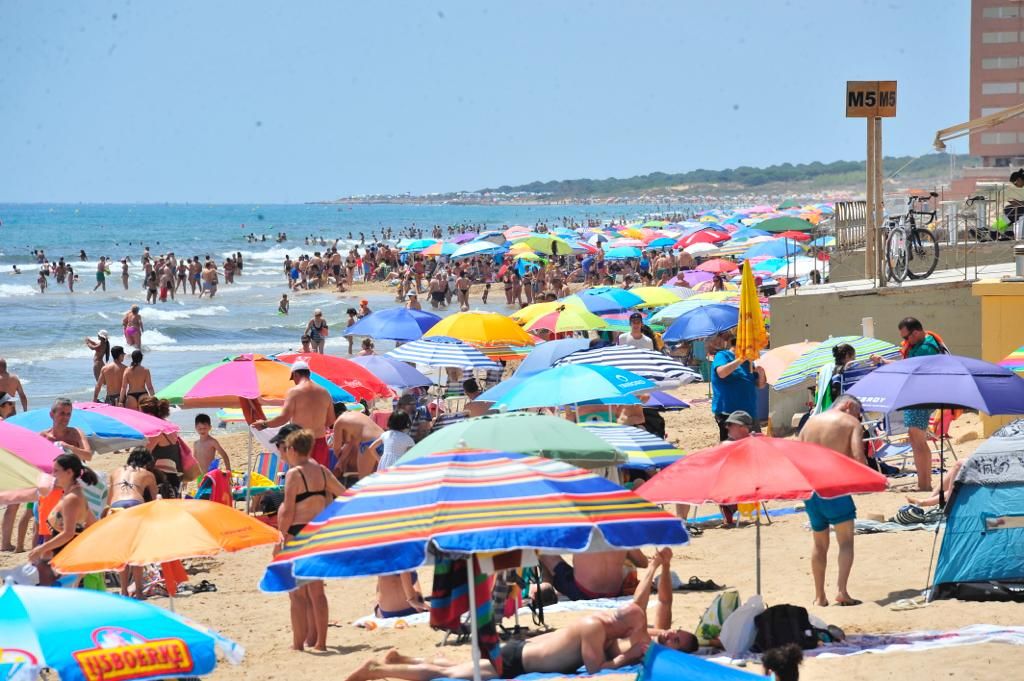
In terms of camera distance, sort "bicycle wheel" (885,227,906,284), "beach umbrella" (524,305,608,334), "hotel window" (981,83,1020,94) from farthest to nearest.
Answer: "hotel window" (981,83,1020,94) < "beach umbrella" (524,305,608,334) < "bicycle wheel" (885,227,906,284)

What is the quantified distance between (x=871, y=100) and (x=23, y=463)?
36.9 ft

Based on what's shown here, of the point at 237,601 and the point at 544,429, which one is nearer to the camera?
the point at 544,429

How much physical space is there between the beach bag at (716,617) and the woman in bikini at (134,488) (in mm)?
3722

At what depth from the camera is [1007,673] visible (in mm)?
5715

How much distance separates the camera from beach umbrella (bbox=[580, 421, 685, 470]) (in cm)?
823

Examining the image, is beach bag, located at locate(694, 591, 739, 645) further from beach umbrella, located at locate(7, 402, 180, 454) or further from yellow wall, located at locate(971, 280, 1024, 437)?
yellow wall, located at locate(971, 280, 1024, 437)

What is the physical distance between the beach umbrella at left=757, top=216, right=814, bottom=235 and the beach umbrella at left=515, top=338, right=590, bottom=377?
21288 millimetres

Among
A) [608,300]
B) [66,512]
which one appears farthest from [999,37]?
[66,512]

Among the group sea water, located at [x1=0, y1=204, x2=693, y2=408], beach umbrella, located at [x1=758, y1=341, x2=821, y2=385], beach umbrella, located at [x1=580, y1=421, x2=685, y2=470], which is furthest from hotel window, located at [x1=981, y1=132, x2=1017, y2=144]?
beach umbrella, located at [x1=580, y1=421, x2=685, y2=470]

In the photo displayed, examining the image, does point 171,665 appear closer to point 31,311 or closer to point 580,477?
point 580,477

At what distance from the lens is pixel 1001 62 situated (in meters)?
60.4

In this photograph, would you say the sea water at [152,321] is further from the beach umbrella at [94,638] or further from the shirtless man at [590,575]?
the beach umbrella at [94,638]

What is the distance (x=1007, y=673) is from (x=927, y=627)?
103 centimetres

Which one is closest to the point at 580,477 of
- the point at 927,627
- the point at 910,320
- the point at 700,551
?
the point at 927,627
